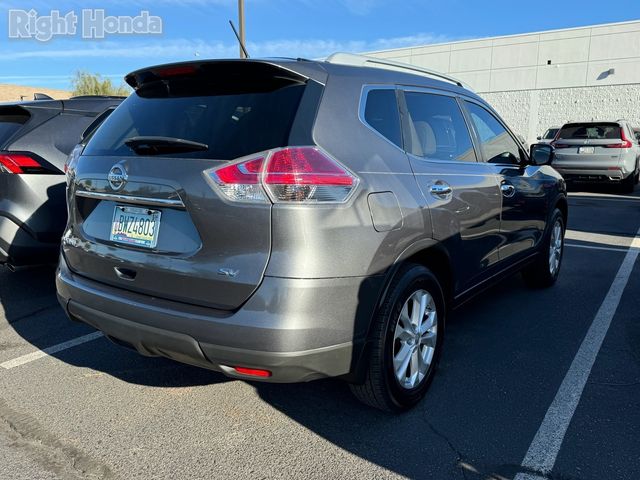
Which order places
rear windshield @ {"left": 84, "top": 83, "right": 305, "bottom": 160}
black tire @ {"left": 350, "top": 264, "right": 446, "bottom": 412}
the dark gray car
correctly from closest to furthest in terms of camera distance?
rear windshield @ {"left": 84, "top": 83, "right": 305, "bottom": 160} < black tire @ {"left": 350, "top": 264, "right": 446, "bottom": 412} < the dark gray car

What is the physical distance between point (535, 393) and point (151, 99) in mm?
2714

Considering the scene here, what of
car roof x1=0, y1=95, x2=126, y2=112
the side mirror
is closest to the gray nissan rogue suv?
the side mirror

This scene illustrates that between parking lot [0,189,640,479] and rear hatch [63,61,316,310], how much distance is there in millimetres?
773

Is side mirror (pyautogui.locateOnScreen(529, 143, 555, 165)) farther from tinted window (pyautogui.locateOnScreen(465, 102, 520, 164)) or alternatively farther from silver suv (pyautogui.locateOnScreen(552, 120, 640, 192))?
silver suv (pyautogui.locateOnScreen(552, 120, 640, 192))

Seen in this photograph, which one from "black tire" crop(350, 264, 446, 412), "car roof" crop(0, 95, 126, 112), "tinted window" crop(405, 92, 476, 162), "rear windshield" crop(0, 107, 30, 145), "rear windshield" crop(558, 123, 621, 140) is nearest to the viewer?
"black tire" crop(350, 264, 446, 412)

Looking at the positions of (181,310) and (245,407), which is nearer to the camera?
(181,310)

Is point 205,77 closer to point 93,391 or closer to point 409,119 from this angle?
point 409,119

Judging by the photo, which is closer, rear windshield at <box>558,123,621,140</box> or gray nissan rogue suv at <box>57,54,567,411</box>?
gray nissan rogue suv at <box>57,54,567,411</box>

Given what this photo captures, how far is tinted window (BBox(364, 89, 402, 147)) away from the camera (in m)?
2.71

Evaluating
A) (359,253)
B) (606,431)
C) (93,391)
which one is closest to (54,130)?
(93,391)

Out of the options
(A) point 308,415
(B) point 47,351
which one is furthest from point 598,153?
(B) point 47,351

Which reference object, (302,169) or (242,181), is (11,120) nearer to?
(242,181)

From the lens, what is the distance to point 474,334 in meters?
4.04

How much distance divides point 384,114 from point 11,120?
343cm
